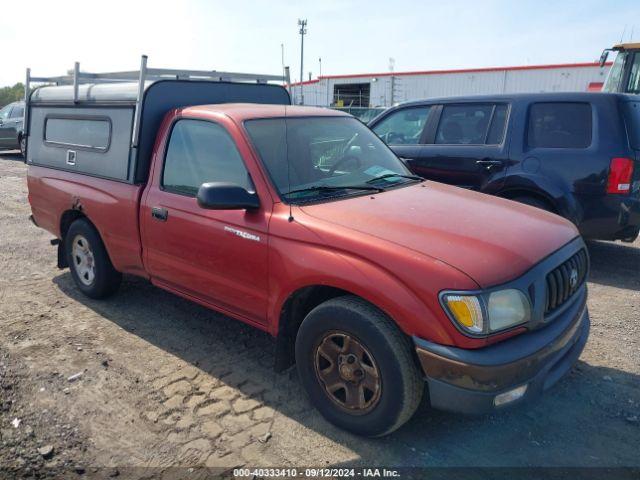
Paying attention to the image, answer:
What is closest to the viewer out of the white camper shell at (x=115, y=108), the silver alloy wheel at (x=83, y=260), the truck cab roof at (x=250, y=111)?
the truck cab roof at (x=250, y=111)

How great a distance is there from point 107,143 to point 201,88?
3.07 ft

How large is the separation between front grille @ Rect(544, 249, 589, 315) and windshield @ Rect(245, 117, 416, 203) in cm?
126

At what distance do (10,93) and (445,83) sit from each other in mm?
34476

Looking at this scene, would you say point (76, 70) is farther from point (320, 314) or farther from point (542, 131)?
point (542, 131)

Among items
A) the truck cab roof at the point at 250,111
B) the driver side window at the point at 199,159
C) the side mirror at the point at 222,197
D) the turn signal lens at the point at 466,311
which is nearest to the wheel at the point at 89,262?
the driver side window at the point at 199,159

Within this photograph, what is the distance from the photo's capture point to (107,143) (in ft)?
14.5

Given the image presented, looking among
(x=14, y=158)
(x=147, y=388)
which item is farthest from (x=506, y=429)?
(x=14, y=158)

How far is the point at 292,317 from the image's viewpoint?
318 centimetres

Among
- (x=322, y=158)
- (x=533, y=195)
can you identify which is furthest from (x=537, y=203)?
(x=322, y=158)

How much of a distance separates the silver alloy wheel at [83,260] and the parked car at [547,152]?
3.89m

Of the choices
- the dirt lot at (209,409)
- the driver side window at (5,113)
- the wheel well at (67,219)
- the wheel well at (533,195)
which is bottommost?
the dirt lot at (209,409)

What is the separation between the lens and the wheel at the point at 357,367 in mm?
2615

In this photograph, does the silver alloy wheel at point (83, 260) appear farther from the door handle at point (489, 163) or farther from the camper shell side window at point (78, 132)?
the door handle at point (489, 163)

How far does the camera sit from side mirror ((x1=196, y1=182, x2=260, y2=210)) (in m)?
3.01
